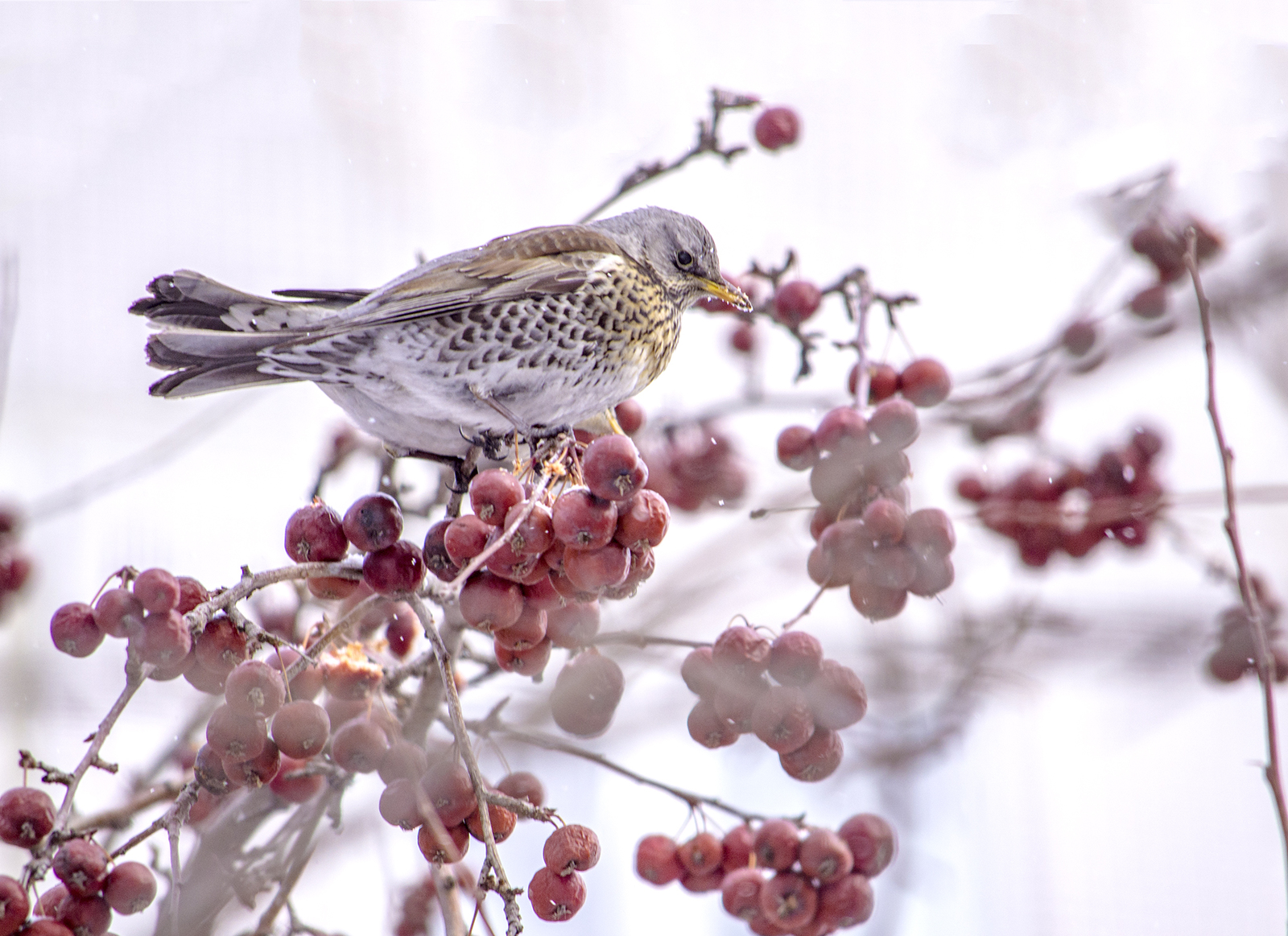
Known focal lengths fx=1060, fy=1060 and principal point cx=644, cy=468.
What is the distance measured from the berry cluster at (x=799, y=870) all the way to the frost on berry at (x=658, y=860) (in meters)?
0.03

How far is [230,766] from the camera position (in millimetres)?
1212

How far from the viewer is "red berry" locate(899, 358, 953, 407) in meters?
1.68

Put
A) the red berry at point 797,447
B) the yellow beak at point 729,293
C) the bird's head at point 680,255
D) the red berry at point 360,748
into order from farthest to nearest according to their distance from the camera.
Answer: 1. the bird's head at point 680,255
2. the yellow beak at point 729,293
3. the red berry at point 797,447
4. the red berry at point 360,748

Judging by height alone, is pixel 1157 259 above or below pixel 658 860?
above

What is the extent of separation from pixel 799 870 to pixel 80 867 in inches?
36.5

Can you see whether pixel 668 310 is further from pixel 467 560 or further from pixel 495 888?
pixel 495 888

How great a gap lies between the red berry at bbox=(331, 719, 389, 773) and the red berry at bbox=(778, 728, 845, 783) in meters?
0.52

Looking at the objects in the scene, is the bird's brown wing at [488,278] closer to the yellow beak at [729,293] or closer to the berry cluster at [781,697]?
the yellow beak at [729,293]

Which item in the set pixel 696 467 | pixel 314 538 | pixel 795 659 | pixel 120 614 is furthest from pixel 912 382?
pixel 120 614

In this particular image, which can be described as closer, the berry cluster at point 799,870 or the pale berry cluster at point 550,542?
the pale berry cluster at point 550,542

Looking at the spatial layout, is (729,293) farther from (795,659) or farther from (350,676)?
Answer: (350,676)

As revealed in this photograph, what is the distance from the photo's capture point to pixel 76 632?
125 centimetres

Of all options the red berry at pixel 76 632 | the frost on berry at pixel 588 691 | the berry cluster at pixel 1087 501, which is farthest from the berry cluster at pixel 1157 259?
the red berry at pixel 76 632

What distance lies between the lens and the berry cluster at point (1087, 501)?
2.14 meters
